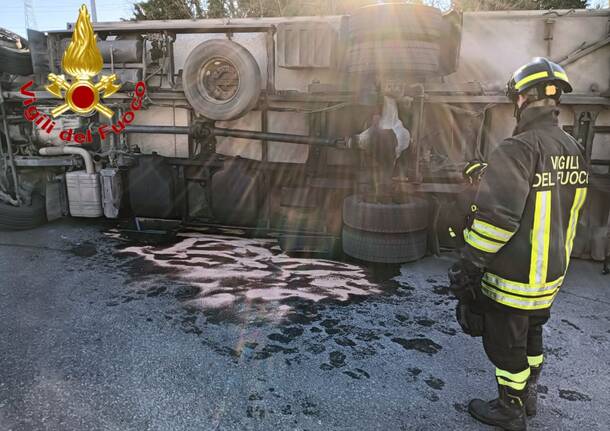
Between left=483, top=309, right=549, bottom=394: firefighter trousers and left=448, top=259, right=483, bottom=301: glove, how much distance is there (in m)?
0.15

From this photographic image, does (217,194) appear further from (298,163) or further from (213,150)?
(298,163)

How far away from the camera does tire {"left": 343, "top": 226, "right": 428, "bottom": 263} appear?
4.37m

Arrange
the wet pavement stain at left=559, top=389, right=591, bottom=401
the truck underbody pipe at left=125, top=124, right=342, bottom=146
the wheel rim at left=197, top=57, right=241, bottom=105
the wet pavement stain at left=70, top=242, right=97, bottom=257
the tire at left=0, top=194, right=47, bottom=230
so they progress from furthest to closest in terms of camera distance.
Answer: the tire at left=0, top=194, right=47, bottom=230 → the wheel rim at left=197, top=57, right=241, bottom=105 → the truck underbody pipe at left=125, top=124, right=342, bottom=146 → the wet pavement stain at left=70, top=242, right=97, bottom=257 → the wet pavement stain at left=559, top=389, right=591, bottom=401

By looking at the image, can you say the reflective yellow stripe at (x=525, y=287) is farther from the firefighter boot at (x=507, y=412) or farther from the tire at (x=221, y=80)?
the tire at (x=221, y=80)

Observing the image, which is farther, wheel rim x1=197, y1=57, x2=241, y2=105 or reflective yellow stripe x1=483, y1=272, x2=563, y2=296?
wheel rim x1=197, y1=57, x2=241, y2=105

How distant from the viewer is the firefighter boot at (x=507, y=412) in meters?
2.11

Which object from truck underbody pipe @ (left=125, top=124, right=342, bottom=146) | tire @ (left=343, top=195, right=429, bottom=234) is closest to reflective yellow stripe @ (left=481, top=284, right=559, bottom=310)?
tire @ (left=343, top=195, right=429, bottom=234)

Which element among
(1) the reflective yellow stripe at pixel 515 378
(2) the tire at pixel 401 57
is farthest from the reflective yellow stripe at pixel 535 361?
(2) the tire at pixel 401 57

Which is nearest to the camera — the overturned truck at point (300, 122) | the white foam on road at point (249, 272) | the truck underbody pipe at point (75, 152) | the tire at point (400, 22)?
the white foam on road at point (249, 272)

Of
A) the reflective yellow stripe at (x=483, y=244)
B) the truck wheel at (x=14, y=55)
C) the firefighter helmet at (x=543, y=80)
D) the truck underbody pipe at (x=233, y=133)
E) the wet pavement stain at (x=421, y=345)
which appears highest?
the truck wheel at (x=14, y=55)

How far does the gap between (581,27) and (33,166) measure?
6.60 meters

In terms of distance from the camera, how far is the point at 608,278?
429 centimetres

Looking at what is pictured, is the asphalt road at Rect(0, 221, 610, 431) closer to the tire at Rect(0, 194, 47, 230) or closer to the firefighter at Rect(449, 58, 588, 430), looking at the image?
the firefighter at Rect(449, 58, 588, 430)

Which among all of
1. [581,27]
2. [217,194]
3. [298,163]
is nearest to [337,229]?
[298,163]
